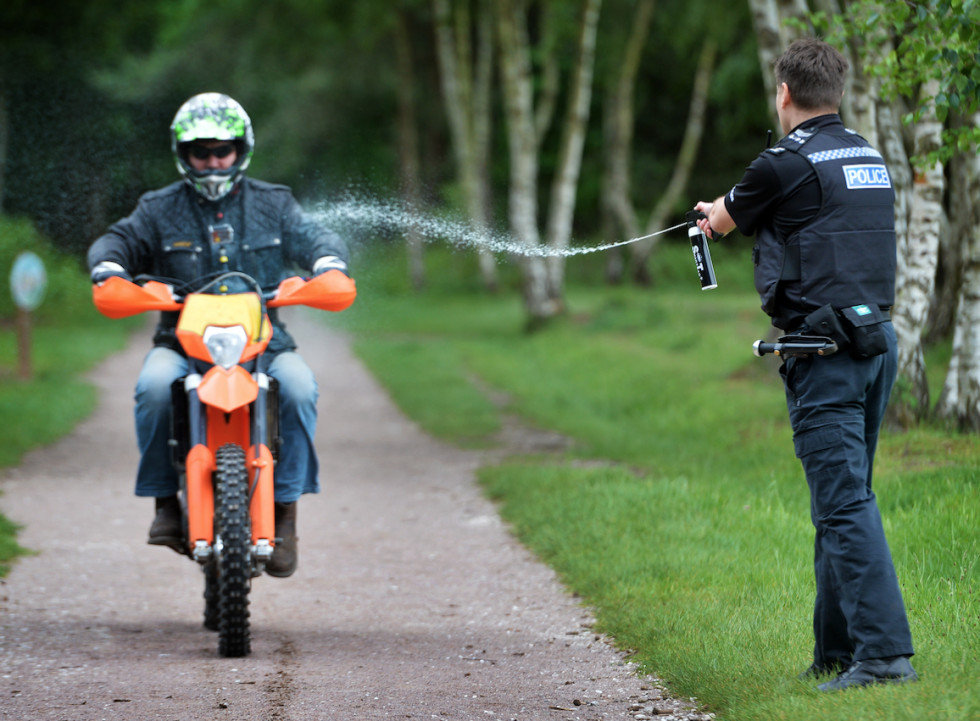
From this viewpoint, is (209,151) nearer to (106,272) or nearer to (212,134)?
(212,134)

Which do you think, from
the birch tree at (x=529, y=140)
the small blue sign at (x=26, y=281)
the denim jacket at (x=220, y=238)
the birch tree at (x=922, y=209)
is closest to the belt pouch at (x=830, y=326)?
the denim jacket at (x=220, y=238)

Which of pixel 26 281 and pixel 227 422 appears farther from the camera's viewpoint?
pixel 26 281

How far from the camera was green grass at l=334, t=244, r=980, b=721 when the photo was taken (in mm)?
4730

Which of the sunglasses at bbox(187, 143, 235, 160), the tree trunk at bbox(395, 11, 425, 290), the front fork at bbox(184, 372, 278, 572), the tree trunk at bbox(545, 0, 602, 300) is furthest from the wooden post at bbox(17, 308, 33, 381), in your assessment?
the tree trunk at bbox(395, 11, 425, 290)

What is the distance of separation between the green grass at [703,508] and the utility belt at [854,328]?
3.49 feet

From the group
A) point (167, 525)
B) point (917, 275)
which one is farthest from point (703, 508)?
point (167, 525)

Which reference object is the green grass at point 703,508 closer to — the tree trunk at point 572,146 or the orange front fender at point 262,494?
the orange front fender at point 262,494

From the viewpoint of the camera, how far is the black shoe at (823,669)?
440 cm

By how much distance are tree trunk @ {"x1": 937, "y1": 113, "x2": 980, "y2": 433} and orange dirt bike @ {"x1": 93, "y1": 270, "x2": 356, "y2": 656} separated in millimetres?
4904

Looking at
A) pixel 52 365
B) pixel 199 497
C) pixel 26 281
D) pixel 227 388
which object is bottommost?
pixel 199 497

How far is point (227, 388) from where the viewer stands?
5.38m

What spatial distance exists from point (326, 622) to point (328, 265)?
5.66 ft

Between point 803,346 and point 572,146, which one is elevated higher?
point 572,146

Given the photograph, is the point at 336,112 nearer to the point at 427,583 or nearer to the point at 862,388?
the point at 427,583
